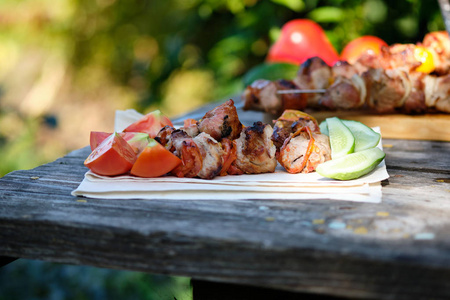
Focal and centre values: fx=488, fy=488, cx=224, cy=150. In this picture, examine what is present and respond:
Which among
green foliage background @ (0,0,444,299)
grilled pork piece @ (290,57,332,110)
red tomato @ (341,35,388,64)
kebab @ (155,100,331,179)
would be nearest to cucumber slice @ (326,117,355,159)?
kebab @ (155,100,331,179)

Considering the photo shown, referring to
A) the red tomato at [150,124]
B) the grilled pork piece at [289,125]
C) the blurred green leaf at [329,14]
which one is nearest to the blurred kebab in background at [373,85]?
the grilled pork piece at [289,125]

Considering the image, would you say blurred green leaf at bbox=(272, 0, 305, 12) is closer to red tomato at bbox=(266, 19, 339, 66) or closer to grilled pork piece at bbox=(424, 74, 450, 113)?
red tomato at bbox=(266, 19, 339, 66)

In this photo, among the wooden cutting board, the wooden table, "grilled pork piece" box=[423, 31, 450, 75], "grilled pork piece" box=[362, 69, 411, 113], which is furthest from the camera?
"grilled pork piece" box=[423, 31, 450, 75]

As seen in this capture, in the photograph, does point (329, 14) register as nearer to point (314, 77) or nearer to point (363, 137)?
point (314, 77)

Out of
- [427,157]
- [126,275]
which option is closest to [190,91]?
[126,275]

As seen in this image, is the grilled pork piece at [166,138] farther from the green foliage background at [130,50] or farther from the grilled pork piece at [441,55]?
the green foliage background at [130,50]
